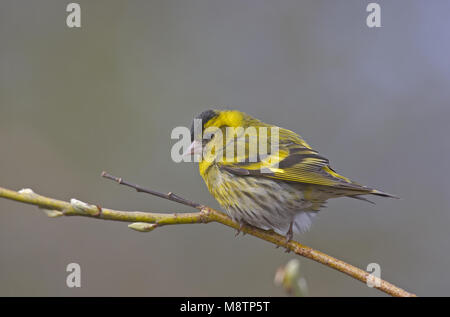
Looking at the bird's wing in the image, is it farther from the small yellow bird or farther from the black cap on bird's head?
the black cap on bird's head

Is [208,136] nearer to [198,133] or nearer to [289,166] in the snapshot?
[198,133]

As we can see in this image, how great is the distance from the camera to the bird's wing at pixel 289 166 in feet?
13.1

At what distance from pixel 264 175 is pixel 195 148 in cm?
78

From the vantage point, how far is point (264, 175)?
13.7ft

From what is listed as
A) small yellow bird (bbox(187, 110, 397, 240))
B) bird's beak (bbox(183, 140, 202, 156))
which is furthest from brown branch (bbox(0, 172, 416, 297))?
bird's beak (bbox(183, 140, 202, 156))

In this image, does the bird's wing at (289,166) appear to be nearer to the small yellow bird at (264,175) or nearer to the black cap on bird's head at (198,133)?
the small yellow bird at (264,175)

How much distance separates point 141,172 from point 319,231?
2797 millimetres

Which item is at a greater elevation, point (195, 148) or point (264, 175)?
point (195, 148)

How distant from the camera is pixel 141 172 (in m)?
7.35

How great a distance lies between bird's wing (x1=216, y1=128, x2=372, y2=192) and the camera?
13.1ft

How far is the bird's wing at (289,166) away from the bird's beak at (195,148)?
10.8 inches

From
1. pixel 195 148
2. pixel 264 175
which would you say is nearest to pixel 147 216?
pixel 264 175

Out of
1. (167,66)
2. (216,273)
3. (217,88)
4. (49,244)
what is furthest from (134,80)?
(216,273)

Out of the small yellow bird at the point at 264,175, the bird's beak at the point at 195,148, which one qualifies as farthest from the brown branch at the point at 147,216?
the bird's beak at the point at 195,148
